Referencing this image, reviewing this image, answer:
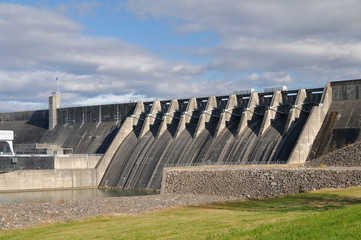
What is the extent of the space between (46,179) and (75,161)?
5519 millimetres

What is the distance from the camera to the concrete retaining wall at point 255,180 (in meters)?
39.6

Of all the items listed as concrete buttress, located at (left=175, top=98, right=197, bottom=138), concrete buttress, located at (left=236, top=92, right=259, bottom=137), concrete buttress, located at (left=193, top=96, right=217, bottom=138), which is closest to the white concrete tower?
concrete buttress, located at (left=175, top=98, right=197, bottom=138)

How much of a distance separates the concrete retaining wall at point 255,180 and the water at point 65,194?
535 inches

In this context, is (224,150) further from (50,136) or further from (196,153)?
(50,136)

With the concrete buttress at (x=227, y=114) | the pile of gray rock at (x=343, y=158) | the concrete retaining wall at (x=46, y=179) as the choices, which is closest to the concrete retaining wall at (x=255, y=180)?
the pile of gray rock at (x=343, y=158)

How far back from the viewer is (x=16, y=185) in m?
68.1

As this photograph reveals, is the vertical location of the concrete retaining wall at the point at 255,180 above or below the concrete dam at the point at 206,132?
below

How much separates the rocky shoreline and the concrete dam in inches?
746

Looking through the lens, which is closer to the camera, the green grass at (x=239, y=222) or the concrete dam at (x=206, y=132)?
the green grass at (x=239, y=222)

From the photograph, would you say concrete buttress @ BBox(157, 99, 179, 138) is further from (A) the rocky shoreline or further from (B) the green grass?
(B) the green grass

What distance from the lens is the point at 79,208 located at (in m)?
37.9

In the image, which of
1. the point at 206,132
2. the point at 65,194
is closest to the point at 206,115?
the point at 206,132

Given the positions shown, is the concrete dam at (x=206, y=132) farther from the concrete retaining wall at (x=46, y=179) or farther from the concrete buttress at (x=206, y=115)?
the concrete retaining wall at (x=46, y=179)

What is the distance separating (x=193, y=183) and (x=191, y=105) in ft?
89.3
